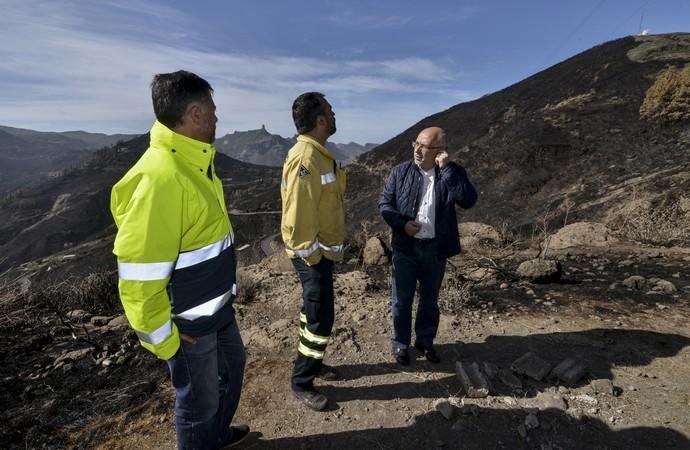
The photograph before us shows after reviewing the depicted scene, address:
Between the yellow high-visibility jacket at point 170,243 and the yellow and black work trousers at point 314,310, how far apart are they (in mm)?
697

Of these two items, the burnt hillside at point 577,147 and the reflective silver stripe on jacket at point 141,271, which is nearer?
the reflective silver stripe on jacket at point 141,271

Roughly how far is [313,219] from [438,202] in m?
1.08

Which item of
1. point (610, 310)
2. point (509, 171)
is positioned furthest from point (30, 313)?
point (509, 171)

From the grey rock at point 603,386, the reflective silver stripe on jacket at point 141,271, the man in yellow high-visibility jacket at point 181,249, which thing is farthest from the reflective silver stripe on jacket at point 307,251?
the grey rock at point 603,386

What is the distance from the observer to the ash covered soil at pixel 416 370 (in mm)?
2381

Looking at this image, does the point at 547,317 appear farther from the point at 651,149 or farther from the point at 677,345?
the point at 651,149

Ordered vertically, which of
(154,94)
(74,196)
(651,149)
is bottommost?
(74,196)

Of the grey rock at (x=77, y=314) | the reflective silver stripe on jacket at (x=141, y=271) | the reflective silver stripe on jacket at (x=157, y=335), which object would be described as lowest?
the grey rock at (x=77, y=314)

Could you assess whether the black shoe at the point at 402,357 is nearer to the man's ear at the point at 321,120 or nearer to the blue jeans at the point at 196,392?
the blue jeans at the point at 196,392

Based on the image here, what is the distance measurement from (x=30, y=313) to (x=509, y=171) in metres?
15.3

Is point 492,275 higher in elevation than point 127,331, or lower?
higher

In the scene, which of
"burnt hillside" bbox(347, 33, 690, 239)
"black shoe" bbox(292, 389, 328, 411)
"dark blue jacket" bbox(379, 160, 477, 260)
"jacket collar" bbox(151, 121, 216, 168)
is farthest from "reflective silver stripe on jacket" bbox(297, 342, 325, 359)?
"burnt hillside" bbox(347, 33, 690, 239)

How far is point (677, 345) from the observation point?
309cm

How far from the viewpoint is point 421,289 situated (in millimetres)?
3111
